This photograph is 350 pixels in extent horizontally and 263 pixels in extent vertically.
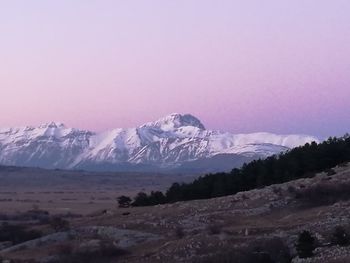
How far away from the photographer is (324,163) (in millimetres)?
57156

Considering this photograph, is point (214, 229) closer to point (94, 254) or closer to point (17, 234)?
point (94, 254)

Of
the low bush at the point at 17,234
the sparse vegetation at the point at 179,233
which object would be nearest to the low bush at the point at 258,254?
the sparse vegetation at the point at 179,233

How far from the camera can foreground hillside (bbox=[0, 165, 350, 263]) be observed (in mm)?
31625

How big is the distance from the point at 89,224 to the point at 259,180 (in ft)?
51.9

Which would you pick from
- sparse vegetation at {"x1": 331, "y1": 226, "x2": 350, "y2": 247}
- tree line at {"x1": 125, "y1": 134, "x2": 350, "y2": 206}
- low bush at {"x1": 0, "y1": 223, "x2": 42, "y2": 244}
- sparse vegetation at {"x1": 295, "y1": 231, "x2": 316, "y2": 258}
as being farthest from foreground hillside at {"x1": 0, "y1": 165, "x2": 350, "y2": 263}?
tree line at {"x1": 125, "y1": 134, "x2": 350, "y2": 206}

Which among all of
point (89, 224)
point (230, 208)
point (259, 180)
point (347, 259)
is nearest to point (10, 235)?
point (89, 224)

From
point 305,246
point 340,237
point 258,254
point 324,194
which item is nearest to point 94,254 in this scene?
point 258,254

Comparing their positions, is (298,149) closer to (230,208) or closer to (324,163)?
(324,163)

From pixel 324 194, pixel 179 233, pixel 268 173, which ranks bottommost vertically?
pixel 179 233

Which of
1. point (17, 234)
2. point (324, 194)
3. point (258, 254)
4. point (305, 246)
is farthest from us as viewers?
point (17, 234)

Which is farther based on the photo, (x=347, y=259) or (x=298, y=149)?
(x=298, y=149)

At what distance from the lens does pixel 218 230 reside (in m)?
37.5

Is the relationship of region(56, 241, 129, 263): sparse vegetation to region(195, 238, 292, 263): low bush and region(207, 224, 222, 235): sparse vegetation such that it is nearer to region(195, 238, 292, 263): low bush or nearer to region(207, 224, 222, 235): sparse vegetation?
region(207, 224, 222, 235): sparse vegetation

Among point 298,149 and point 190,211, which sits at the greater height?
point 298,149
